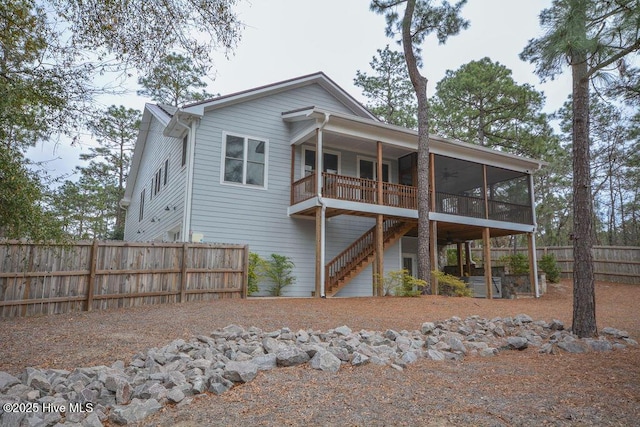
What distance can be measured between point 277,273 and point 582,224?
8.05m

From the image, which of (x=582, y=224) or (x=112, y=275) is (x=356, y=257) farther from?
(x=582, y=224)

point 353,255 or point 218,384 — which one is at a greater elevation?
→ point 353,255

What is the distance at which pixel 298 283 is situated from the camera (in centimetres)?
1267

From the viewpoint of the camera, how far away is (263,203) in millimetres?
12430

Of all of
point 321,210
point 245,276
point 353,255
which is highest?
point 321,210

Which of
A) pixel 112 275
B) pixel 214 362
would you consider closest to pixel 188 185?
pixel 112 275

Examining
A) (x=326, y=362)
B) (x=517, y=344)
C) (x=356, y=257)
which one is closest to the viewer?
(x=326, y=362)

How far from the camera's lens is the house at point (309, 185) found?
459 inches

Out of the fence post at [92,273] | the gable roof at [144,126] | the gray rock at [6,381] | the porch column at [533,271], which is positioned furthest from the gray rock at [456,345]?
the porch column at [533,271]

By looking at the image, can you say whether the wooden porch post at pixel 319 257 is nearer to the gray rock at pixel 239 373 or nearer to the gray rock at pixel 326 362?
the gray rock at pixel 326 362

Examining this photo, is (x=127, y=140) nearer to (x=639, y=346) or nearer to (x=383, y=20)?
(x=383, y=20)

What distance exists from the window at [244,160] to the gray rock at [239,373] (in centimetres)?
888

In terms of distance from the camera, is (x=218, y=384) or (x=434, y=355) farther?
(x=434, y=355)

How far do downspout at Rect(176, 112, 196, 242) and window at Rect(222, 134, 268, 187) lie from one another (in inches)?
37.5
